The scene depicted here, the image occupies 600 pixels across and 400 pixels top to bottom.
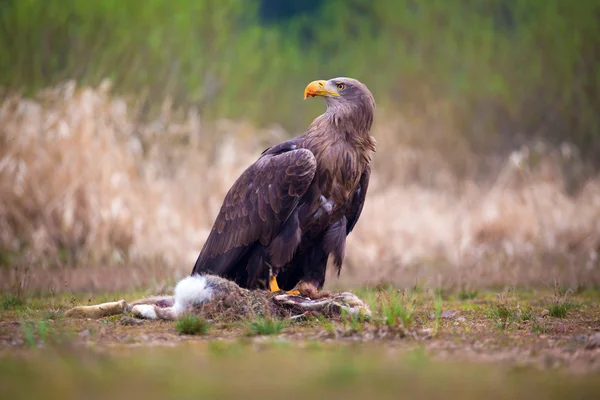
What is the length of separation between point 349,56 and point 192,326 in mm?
16528

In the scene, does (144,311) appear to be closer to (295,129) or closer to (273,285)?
(273,285)

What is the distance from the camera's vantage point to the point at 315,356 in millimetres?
4660

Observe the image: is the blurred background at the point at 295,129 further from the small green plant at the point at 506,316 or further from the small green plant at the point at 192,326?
the small green plant at the point at 192,326

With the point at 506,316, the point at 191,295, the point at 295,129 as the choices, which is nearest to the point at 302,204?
the point at 191,295

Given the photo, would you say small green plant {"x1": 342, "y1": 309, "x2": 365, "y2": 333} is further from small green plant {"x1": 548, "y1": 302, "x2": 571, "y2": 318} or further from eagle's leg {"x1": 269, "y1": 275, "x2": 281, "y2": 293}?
small green plant {"x1": 548, "y1": 302, "x2": 571, "y2": 318}

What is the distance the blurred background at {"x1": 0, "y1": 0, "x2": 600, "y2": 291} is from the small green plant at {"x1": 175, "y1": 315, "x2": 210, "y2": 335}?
279 cm

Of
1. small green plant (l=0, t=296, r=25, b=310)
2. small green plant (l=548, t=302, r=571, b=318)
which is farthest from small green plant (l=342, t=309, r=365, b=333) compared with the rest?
small green plant (l=0, t=296, r=25, b=310)

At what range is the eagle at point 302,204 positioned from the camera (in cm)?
670

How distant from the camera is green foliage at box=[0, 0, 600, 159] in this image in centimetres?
1465

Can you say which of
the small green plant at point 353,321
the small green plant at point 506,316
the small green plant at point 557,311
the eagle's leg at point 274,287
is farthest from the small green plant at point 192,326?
the small green plant at point 557,311

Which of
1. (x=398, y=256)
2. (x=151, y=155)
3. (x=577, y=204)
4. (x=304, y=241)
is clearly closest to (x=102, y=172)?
(x=151, y=155)

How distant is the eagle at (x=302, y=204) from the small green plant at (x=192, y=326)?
1.21 m

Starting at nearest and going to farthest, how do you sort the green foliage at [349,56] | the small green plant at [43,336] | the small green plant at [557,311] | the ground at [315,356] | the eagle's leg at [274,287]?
the ground at [315,356] → the small green plant at [43,336] → the small green plant at [557,311] → the eagle's leg at [274,287] → the green foliage at [349,56]

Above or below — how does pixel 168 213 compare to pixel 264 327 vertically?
above
